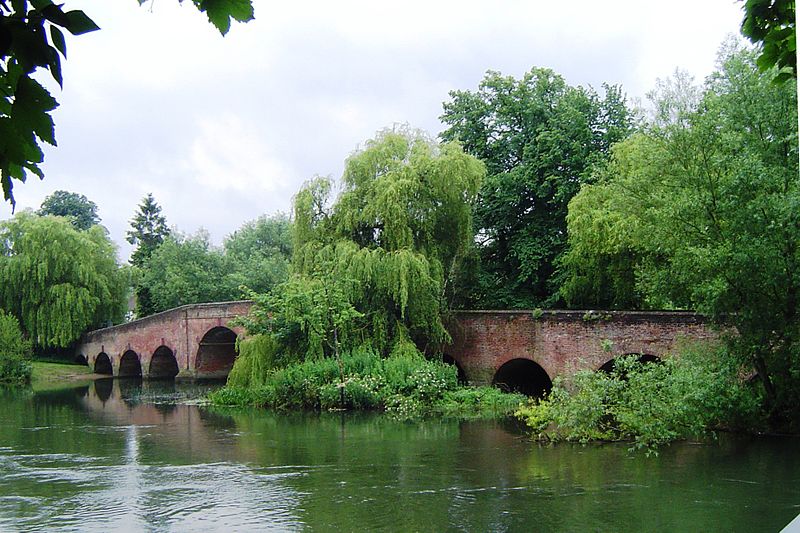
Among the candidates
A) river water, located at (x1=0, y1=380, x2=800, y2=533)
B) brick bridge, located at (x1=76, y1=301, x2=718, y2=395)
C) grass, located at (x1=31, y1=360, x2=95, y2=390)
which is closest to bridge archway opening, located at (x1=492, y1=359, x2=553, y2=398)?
brick bridge, located at (x1=76, y1=301, x2=718, y2=395)

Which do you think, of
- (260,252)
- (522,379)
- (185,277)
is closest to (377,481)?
(522,379)

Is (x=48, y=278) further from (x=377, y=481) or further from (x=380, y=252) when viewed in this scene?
(x=377, y=481)

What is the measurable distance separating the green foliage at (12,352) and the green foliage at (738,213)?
928 inches

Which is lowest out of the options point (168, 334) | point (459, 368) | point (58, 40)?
point (459, 368)

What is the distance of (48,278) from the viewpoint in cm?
3086

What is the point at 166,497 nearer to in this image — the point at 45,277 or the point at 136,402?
the point at 136,402

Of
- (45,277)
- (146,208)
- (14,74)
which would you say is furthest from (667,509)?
(146,208)

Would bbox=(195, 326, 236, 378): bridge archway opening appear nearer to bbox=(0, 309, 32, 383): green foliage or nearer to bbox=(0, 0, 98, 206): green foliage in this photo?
bbox=(0, 309, 32, 383): green foliage

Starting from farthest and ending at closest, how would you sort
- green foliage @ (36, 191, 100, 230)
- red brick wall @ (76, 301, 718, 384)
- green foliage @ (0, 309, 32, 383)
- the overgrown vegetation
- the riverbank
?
green foliage @ (36, 191, 100, 230) < the riverbank < green foliage @ (0, 309, 32, 383) < the overgrown vegetation < red brick wall @ (76, 301, 718, 384)

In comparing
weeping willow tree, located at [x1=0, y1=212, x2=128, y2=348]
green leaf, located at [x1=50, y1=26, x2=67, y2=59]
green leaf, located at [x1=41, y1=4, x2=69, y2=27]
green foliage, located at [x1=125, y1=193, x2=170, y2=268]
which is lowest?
green leaf, located at [x1=50, y1=26, x2=67, y2=59]

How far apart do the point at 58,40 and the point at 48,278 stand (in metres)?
31.6

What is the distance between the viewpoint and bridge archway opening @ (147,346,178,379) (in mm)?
33312

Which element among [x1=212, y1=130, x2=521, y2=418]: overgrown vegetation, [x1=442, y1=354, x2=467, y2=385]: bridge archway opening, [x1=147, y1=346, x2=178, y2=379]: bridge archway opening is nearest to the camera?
[x1=212, y1=130, x2=521, y2=418]: overgrown vegetation

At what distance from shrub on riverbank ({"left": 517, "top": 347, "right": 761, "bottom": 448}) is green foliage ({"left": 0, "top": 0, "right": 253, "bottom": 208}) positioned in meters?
11.6
